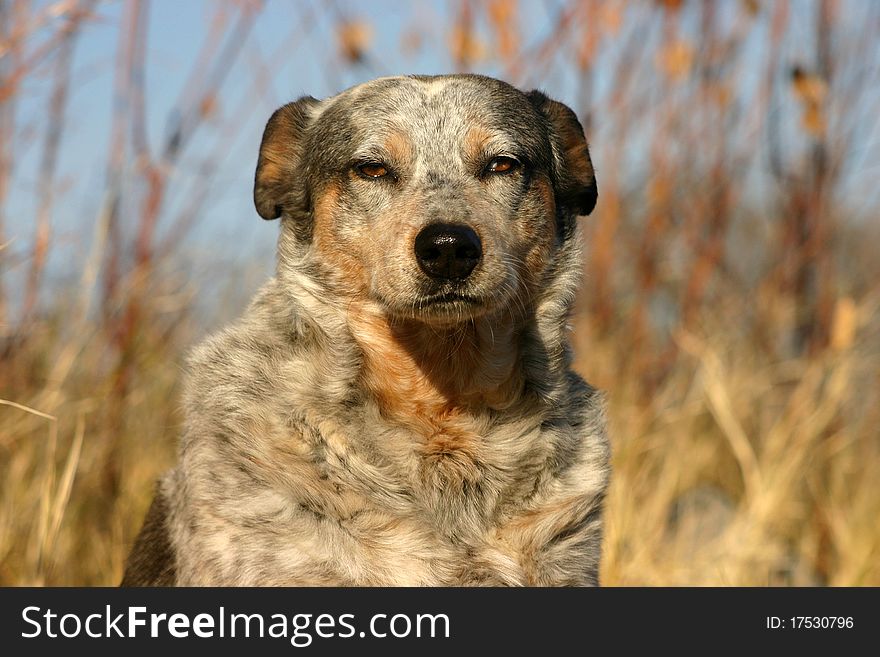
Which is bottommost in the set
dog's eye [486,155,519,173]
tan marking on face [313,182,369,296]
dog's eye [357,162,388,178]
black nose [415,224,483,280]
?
black nose [415,224,483,280]

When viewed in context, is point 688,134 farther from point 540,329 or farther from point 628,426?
point 540,329

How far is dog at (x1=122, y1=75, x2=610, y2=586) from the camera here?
3.10 meters

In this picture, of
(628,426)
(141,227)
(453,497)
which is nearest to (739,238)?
(628,426)

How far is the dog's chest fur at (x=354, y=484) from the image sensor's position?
3043 mm

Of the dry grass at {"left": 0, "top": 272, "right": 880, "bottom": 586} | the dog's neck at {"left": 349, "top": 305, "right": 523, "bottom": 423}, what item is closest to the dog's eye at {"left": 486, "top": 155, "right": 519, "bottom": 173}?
the dog's neck at {"left": 349, "top": 305, "right": 523, "bottom": 423}

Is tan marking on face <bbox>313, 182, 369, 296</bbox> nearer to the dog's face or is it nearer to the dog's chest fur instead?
the dog's face

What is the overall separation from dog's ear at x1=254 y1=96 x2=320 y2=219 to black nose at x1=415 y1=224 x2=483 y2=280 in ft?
2.43

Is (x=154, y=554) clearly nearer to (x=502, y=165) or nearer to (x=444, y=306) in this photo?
(x=444, y=306)

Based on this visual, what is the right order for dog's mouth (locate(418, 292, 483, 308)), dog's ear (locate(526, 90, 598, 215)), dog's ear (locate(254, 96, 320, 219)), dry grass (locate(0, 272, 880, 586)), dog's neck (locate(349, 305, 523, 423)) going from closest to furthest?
dog's mouth (locate(418, 292, 483, 308)), dog's neck (locate(349, 305, 523, 423)), dog's ear (locate(254, 96, 320, 219)), dog's ear (locate(526, 90, 598, 215)), dry grass (locate(0, 272, 880, 586))

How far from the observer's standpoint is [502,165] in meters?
3.61

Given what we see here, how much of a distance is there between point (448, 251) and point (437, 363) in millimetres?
447

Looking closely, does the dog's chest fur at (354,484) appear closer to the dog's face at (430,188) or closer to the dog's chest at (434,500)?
the dog's chest at (434,500)
